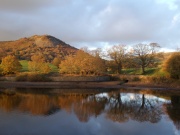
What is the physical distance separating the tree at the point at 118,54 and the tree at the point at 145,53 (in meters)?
3.71

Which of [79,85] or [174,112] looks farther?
[79,85]

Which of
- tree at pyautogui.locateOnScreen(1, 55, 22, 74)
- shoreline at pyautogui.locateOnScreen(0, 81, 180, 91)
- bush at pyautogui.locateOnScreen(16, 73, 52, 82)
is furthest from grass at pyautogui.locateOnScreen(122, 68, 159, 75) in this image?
tree at pyautogui.locateOnScreen(1, 55, 22, 74)

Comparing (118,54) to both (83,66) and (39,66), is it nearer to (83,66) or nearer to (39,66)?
(83,66)

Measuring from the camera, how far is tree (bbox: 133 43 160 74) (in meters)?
76.9

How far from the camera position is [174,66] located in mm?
59094

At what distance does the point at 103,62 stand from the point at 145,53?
14.1 meters

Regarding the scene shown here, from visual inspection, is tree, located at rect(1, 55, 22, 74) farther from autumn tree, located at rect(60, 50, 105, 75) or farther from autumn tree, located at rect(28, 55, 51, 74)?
autumn tree, located at rect(60, 50, 105, 75)

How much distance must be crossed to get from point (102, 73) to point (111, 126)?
160ft

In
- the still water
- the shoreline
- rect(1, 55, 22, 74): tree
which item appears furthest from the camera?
rect(1, 55, 22, 74): tree

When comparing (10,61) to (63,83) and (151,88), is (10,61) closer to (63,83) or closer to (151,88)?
(63,83)

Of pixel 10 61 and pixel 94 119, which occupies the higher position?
pixel 10 61

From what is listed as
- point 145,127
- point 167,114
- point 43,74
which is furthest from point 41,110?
point 43,74

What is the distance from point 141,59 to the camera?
7712cm

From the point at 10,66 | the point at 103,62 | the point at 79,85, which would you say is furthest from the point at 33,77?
the point at 103,62
